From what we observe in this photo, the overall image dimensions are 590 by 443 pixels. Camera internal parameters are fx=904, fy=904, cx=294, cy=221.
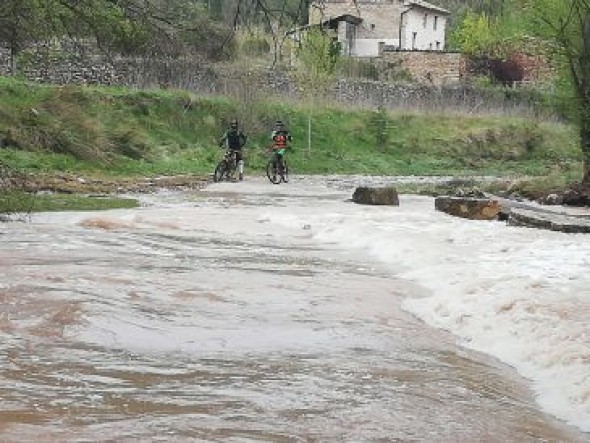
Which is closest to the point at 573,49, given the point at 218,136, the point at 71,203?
the point at 218,136

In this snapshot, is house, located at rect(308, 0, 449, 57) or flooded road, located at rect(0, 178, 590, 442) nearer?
flooded road, located at rect(0, 178, 590, 442)

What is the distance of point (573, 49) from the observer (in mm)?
28438

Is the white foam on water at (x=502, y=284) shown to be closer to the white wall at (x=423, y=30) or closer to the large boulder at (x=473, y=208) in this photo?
the large boulder at (x=473, y=208)

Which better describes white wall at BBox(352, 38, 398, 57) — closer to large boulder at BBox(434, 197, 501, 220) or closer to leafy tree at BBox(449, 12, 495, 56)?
leafy tree at BBox(449, 12, 495, 56)

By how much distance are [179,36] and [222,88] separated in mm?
32899

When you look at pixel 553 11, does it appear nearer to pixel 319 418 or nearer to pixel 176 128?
pixel 176 128

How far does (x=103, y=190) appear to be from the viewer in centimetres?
2405

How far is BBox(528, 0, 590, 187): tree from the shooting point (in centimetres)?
2769

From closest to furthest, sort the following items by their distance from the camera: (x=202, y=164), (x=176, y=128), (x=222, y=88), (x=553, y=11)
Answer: (x=553, y=11) < (x=202, y=164) < (x=176, y=128) < (x=222, y=88)

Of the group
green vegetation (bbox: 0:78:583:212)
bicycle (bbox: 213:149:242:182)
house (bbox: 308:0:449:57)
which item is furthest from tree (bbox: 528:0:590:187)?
house (bbox: 308:0:449:57)

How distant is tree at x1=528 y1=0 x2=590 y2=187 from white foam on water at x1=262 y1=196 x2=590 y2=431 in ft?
34.3

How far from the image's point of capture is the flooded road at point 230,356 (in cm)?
549

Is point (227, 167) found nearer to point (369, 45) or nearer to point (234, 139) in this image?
point (234, 139)

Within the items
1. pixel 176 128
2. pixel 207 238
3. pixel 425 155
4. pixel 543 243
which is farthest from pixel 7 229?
pixel 425 155
